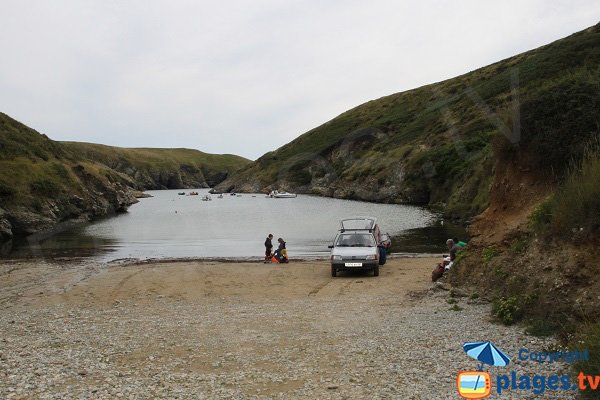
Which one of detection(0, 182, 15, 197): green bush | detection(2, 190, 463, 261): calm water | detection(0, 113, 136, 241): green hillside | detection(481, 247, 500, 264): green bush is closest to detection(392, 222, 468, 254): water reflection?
detection(2, 190, 463, 261): calm water

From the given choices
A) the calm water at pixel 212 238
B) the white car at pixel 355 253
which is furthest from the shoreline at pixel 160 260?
the white car at pixel 355 253

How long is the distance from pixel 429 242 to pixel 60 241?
3789 centimetres

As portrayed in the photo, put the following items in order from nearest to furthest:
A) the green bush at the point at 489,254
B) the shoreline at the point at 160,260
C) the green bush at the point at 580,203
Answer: the green bush at the point at 580,203
the green bush at the point at 489,254
the shoreline at the point at 160,260

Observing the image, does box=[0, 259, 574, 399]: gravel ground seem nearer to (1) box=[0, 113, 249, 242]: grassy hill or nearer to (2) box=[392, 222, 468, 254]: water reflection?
(2) box=[392, 222, 468, 254]: water reflection

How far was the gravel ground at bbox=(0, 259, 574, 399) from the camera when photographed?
9.32 meters

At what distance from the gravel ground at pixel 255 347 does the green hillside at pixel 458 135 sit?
7.18 meters

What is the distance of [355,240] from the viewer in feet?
83.1

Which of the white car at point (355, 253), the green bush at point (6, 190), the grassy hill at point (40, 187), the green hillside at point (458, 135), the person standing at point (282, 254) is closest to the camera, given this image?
the green hillside at point (458, 135)

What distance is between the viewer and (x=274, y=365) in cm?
1066

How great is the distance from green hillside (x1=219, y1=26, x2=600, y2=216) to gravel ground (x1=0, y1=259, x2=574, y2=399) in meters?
7.18

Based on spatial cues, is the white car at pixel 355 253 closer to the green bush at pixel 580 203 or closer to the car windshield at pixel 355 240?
the car windshield at pixel 355 240

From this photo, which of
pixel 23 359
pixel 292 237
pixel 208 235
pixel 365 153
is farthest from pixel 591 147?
pixel 365 153

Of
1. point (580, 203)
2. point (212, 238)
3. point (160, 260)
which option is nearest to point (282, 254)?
point (160, 260)

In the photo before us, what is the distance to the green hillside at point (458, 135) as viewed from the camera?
17609 millimetres
